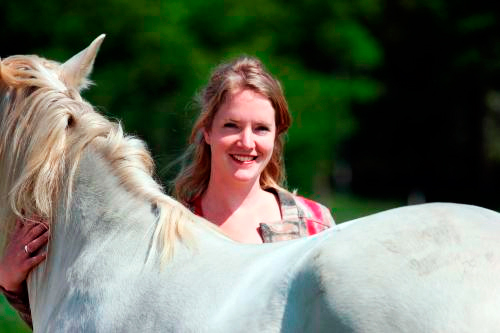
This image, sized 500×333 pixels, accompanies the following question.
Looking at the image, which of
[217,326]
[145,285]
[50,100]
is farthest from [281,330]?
[50,100]

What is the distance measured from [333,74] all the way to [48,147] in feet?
70.8

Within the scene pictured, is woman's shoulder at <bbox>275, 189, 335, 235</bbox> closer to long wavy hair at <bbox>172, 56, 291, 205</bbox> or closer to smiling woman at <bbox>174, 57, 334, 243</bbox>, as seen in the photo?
smiling woman at <bbox>174, 57, 334, 243</bbox>

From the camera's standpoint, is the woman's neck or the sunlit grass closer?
the woman's neck

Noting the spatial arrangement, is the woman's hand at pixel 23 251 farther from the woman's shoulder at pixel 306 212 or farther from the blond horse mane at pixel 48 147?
the woman's shoulder at pixel 306 212

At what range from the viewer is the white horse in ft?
6.07

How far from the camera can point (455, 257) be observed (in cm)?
185

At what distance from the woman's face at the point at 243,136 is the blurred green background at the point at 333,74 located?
185 inches

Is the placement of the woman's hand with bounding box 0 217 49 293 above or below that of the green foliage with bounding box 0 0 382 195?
below

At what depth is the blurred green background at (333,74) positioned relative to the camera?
677 inches

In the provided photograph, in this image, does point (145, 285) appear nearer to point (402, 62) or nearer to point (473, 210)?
point (473, 210)

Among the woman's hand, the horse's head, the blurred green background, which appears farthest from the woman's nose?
the blurred green background

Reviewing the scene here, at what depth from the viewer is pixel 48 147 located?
2.69m

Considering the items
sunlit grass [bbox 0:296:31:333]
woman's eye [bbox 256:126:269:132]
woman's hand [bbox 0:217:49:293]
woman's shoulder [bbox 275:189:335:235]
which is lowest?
sunlit grass [bbox 0:296:31:333]

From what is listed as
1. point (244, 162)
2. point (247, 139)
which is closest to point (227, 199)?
point (244, 162)
